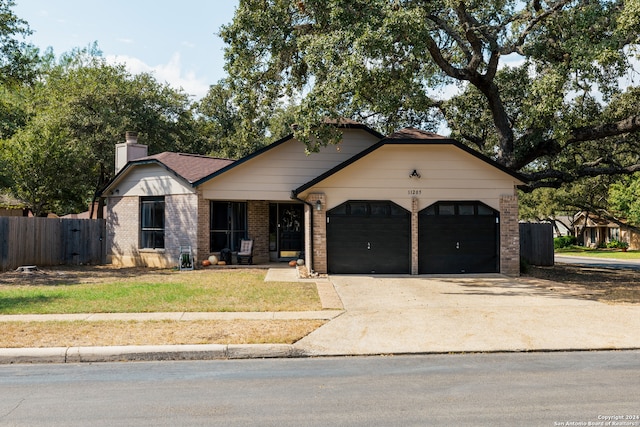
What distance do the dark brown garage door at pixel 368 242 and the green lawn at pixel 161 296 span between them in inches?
107

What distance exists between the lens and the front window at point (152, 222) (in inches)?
812

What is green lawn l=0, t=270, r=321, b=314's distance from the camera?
11047 mm

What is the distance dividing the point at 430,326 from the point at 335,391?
3.94 metres

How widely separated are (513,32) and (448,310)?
12.5 meters

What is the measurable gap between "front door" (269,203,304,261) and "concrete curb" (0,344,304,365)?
13.9 m

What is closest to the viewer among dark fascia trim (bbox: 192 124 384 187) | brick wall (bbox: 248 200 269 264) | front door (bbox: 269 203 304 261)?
dark fascia trim (bbox: 192 124 384 187)

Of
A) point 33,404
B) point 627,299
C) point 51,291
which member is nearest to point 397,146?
point 627,299

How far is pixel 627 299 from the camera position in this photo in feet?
42.2

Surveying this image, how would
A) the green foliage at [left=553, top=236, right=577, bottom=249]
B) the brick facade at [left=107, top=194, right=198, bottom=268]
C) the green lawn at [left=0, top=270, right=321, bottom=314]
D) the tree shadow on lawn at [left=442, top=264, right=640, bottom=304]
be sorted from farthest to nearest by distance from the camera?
the green foliage at [left=553, top=236, right=577, bottom=249] → the brick facade at [left=107, top=194, right=198, bottom=268] → the tree shadow on lawn at [left=442, top=264, right=640, bottom=304] → the green lawn at [left=0, top=270, right=321, bottom=314]

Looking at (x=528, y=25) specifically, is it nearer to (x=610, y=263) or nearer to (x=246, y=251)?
(x=246, y=251)

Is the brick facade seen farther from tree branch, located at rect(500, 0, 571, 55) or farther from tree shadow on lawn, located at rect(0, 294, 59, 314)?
tree branch, located at rect(500, 0, 571, 55)

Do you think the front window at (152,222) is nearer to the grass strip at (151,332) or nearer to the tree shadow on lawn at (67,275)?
the tree shadow on lawn at (67,275)

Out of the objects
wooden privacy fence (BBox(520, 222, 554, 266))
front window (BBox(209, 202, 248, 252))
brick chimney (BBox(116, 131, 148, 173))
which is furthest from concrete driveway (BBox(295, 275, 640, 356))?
brick chimney (BBox(116, 131, 148, 173))

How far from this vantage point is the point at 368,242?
56.9ft
